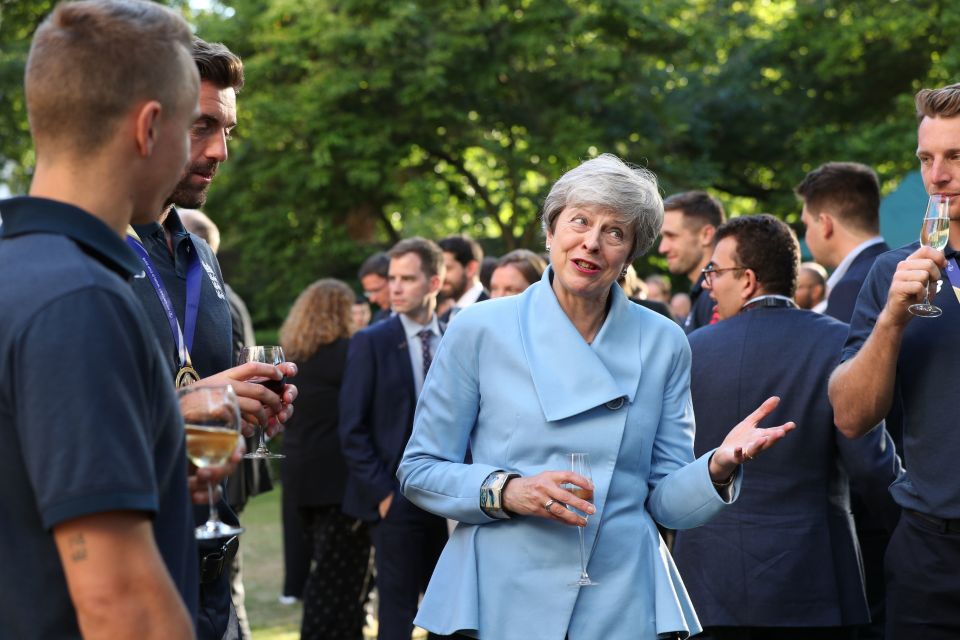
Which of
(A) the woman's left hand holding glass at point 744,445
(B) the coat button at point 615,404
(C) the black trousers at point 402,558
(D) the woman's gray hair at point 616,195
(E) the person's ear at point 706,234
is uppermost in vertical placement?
(D) the woman's gray hair at point 616,195

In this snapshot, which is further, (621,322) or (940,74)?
(940,74)

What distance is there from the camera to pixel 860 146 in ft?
67.7

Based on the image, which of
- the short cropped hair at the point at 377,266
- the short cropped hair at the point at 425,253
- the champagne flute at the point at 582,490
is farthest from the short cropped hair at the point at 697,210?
the champagne flute at the point at 582,490

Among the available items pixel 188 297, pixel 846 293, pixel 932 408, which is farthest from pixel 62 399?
pixel 846 293

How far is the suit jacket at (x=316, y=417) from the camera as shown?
8.64 m

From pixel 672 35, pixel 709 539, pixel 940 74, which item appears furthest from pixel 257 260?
pixel 709 539

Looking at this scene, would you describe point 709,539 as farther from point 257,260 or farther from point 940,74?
point 257,260

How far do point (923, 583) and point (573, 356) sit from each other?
1.31m

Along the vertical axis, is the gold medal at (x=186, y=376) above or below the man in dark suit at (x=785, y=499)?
above

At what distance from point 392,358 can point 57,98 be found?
543 centimetres

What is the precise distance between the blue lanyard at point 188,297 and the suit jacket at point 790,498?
2444 mm

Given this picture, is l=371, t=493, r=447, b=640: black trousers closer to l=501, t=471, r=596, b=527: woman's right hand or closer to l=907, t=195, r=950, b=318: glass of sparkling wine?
l=501, t=471, r=596, b=527: woman's right hand

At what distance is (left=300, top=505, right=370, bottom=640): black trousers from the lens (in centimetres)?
792

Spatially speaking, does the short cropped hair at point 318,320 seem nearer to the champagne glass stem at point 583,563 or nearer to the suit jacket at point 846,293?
the suit jacket at point 846,293
